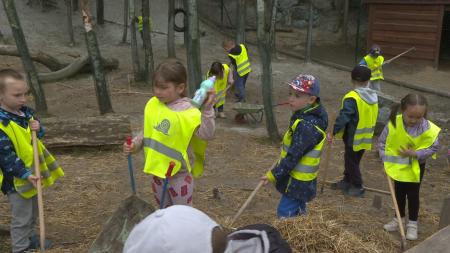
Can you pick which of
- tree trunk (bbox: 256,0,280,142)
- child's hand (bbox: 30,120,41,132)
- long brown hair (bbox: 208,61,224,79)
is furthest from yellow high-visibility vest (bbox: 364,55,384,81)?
child's hand (bbox: 30,120,41,132)

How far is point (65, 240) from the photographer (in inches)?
172

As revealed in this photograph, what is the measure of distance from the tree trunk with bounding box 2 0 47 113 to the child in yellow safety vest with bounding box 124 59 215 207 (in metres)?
5.49

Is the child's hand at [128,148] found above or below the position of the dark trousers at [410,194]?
above

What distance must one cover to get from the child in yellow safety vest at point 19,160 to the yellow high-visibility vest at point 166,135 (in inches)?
34.9

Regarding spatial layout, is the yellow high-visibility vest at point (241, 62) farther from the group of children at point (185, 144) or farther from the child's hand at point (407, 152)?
the child's hand at point (407, 152)

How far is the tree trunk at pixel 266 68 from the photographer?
7.76 meters

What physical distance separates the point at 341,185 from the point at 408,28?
12488mm

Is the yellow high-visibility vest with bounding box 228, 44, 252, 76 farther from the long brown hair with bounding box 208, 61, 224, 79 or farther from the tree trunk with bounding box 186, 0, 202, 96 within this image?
the tree trunk with bounding box 186, 0, 202, 96

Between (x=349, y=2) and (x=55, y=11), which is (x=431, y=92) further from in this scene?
(x=55, y=11)

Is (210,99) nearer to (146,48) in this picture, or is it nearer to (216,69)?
(216,69)

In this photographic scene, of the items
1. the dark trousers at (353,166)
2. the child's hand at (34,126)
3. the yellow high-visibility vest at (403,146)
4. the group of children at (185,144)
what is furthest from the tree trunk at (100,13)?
Answer: the yellow high-visibility vest at (403,146)

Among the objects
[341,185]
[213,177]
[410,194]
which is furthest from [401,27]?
[410,194]

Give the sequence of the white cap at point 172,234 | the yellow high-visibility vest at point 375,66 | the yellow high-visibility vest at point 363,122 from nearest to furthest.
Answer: the white cap at point 172,234 < the yellow high-visibility vest at point 363,122 < the yellow high-visibility vest at point 375,66

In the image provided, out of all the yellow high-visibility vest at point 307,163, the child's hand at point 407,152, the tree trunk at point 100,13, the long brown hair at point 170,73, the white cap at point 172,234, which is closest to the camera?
the white cap at point 172,234
